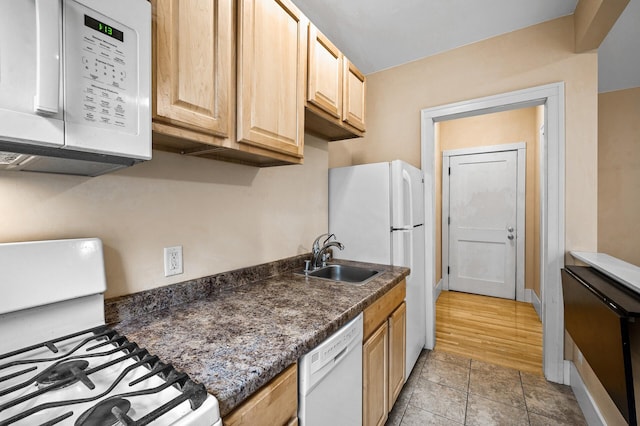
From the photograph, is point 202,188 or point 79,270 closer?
point 79,270

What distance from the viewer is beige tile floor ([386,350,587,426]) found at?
174 cm

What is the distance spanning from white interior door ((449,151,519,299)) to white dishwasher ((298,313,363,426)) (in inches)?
137

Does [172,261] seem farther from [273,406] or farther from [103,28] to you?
[103,28]

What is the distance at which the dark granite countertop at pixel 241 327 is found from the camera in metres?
0.73

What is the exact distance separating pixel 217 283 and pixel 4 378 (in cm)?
75

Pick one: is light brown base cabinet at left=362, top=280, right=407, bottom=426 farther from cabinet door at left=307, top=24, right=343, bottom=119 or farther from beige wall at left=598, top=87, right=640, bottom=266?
beige wall at left=598, top=87, right=640, bottom=266

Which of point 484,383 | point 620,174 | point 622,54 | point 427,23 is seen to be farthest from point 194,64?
point 620,174

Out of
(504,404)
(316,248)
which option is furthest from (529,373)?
(316,248)

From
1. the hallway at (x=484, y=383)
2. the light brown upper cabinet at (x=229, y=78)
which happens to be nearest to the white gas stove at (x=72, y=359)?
the light brown upper cabinet at (x=229, y=78)

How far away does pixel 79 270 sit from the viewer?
0.89m

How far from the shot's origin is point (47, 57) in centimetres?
58

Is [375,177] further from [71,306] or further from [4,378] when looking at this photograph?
[4,378]

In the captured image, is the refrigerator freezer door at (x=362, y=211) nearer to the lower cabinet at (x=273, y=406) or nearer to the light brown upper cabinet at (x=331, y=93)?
the light brown upper cabinet at (x=331, y=93)

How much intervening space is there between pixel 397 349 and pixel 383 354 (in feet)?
0.81
